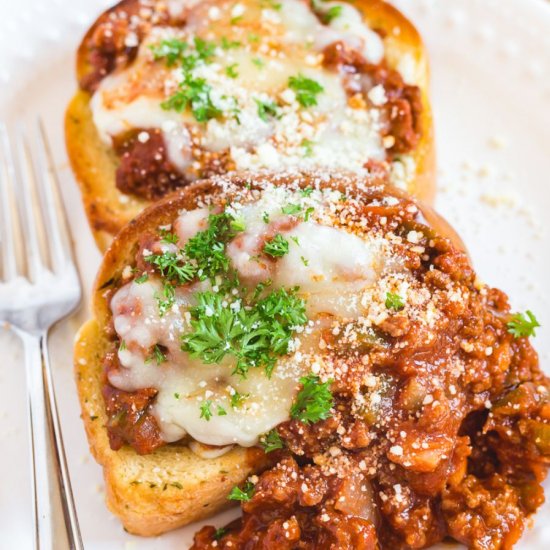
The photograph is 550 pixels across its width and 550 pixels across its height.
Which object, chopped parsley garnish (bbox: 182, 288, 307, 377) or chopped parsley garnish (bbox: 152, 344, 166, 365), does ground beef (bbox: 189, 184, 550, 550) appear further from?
chopped parsley garnish (bbox: 152, 344, 166, 365)

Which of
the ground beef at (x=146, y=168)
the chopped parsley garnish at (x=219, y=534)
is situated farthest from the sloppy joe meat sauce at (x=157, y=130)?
the chopped parsley garnish at (x=219, y=534)

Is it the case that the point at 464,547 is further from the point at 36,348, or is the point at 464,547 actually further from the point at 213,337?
the point at 36,348

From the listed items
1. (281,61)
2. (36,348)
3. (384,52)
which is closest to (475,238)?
(384,52)

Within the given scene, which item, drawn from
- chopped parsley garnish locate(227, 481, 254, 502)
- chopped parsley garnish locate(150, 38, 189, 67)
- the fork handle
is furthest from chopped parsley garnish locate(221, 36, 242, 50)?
chopped parsley garnish locate(227, 481, 254, 502)

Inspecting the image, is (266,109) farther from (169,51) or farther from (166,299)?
(166,299)

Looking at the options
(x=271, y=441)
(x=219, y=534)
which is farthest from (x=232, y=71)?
(x=219, y=534)
